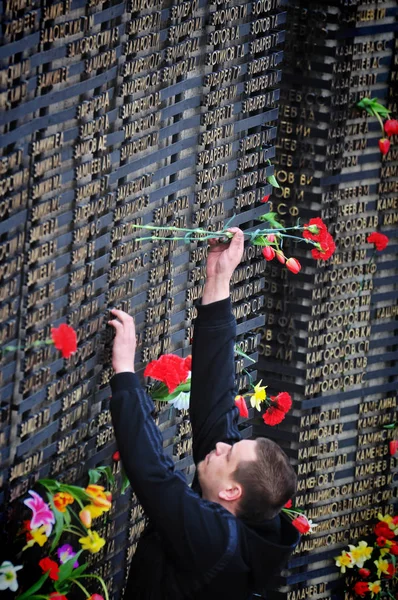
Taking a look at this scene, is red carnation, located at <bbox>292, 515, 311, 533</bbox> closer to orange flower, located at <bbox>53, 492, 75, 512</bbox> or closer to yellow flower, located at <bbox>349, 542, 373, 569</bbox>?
yellow flower, located at <bbox>349, 542, 373, 569</bbox>

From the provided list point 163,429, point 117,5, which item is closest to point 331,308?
point 163,429

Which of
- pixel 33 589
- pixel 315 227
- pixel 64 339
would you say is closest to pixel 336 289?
pixel 315 227

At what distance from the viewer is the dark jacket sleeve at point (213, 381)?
21.0ft

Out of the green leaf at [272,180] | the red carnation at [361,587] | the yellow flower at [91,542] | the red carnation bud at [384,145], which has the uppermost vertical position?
the red carnation bud at [384,145]

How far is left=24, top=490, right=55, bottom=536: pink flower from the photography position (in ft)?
19.3

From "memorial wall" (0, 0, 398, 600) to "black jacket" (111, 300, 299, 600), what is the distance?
1.60 ft

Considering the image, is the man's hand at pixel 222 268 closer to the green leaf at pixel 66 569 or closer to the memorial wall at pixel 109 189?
the memorial wall at pixel 109 189

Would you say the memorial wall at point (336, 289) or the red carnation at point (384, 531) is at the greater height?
the memorial wall at point (336, 289)

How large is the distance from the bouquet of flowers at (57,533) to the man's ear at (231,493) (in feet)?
1.65

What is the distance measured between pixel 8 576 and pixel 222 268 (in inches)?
67.1

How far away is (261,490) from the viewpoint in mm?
5953

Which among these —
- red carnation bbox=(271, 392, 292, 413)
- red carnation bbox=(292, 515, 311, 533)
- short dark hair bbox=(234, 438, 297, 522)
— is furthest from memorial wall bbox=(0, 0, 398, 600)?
short dark hair bbox=(234, 438, 297, 522)

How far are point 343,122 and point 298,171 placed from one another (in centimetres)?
36

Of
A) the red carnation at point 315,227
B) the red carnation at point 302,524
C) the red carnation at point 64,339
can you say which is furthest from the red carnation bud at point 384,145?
the red carnation at point 64,339
